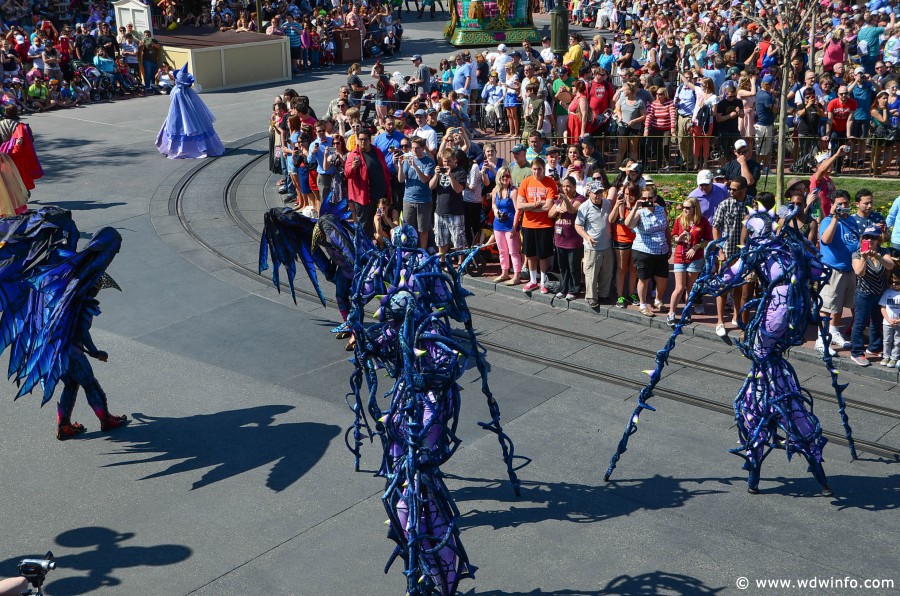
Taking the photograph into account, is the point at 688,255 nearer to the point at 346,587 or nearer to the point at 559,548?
the point at 559,548

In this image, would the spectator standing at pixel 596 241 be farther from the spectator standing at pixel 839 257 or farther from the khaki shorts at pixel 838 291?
the khaki shorts at pixel 838 291

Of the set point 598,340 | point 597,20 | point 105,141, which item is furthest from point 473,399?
point 597,20

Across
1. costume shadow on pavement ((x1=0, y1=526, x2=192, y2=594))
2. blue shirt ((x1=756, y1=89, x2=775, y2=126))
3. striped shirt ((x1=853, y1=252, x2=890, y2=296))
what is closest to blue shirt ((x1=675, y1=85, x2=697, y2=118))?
blue shirt ((x1=756, y1=89, x2=775, y2=126))

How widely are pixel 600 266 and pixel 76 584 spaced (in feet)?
23.2

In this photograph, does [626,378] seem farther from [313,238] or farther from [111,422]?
[111,422]

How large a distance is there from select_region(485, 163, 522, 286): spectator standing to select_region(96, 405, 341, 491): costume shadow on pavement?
13.9 ft

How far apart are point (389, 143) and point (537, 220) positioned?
129 inches

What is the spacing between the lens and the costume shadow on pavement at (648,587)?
703cm

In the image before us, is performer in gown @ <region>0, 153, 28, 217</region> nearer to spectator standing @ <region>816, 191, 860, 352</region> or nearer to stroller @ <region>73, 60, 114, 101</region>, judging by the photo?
spectator standing @ <region>816, 191, 860, 352</region>

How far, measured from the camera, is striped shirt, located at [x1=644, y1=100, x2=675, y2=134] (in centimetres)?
1688

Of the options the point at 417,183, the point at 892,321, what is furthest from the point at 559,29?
the point at 892,321

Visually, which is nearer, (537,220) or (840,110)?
(537,220)

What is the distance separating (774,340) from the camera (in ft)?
25.8

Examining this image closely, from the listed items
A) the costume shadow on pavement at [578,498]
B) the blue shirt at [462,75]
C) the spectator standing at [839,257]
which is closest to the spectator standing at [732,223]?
the spectator standing at [839,257]
